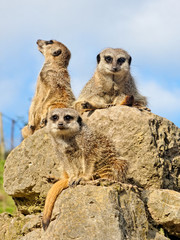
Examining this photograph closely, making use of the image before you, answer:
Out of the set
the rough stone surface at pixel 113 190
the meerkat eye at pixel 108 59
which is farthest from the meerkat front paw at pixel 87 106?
the meerkat eye at pixel 108 59

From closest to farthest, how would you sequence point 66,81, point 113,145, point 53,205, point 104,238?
1. point 104,238
2. point 53,205
3. point 113,145
4. point 66,81

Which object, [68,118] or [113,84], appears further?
[113,84]

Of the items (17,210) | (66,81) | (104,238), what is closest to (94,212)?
(104,238)

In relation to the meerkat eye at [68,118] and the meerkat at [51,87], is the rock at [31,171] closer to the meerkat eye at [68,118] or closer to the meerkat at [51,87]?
the meerkat eye at [68,118]

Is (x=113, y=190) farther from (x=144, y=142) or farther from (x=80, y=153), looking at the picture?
(x=144, y=142)

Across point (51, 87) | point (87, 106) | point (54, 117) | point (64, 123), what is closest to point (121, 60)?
point (87, 106)

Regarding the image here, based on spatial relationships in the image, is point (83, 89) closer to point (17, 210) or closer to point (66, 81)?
point (66, 81)

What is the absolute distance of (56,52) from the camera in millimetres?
8625

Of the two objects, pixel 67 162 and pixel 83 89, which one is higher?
pixel 83 89

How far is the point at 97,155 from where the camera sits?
553cm

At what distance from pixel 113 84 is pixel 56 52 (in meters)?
1.83

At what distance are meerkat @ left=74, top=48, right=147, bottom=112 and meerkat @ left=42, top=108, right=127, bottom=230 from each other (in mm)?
1538

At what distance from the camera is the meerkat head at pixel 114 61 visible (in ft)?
24.1

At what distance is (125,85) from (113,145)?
1.84m
